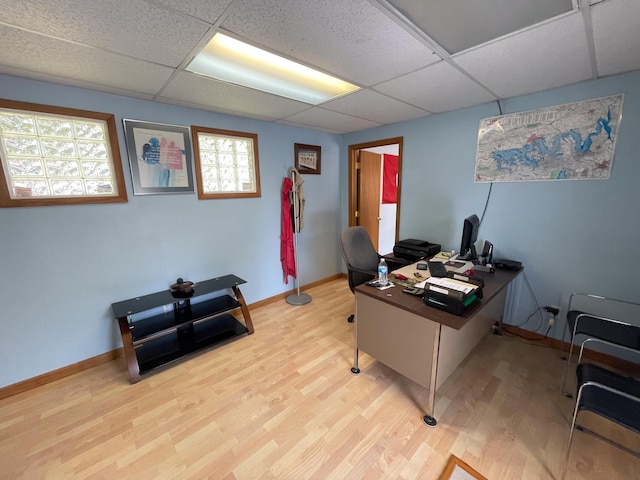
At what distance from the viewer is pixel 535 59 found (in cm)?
154

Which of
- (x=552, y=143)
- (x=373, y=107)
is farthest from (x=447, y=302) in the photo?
(x=373, y=107)

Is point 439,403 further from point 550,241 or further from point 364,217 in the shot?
point 364,217

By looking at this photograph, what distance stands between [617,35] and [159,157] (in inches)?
127

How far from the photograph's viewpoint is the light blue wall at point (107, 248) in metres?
1.82

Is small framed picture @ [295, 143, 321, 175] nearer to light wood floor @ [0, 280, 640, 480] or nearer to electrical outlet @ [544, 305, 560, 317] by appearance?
light wood floor @ [0, 280, 640, 480]

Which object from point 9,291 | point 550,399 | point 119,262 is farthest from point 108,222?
point 550,399

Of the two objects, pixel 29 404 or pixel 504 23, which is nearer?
pixel 504 23

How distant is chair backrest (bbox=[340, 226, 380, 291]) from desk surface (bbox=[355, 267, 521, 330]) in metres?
0.52

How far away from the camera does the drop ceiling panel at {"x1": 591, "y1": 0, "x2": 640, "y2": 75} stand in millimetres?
1095

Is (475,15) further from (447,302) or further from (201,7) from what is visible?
(447,302)

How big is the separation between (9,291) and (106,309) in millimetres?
585

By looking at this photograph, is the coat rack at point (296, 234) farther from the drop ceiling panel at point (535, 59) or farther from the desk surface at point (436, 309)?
the drop ceiling panel at point (535, 59)

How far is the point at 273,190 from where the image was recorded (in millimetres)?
3105

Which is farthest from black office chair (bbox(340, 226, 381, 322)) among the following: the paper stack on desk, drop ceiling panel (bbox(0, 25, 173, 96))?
drop ceiling panel (bbox(0, 25, 173, 96))
